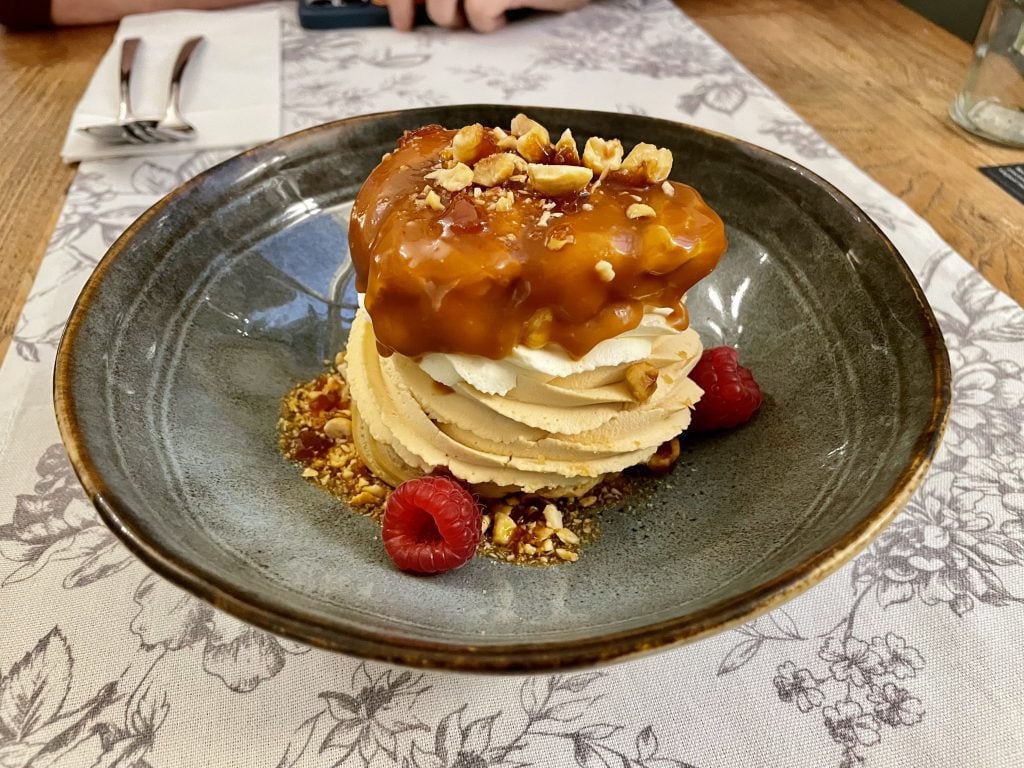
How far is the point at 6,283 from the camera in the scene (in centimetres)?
152

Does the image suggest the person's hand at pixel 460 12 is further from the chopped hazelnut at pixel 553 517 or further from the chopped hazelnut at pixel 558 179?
the chopped hazelnut at pixel 553 517

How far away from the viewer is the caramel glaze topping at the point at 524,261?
0.93 metres

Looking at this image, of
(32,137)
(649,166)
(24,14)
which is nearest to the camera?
(649,166)

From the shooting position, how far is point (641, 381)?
1067 millimetres

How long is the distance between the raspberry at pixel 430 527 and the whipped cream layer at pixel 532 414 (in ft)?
0.31

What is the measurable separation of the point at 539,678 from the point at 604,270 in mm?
497

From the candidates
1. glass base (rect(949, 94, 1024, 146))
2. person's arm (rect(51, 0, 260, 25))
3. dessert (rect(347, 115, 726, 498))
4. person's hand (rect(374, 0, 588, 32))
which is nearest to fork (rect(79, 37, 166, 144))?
person's arm (rect(51, 0, 260, 25))

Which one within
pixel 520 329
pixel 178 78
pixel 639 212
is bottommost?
pixel 178 78

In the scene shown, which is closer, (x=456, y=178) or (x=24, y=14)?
(x=456, y=178)

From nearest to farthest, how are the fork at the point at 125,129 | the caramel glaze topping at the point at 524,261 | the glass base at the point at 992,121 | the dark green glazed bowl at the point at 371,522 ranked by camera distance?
1. the dark green glazed bowl at the point at 371,522
2. the caramel glaze topping at the point at 524,261
3. the fork at the point at 125,129
4. the glass base at the point at 992,121

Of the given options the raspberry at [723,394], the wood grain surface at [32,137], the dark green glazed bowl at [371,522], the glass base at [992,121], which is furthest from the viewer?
the glass base at [992,121]

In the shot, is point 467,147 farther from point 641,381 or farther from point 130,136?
point 130,136

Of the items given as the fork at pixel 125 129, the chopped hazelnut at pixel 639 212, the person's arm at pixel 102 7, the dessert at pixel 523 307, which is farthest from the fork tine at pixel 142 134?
the chopped hazelnut at pixel 639 212

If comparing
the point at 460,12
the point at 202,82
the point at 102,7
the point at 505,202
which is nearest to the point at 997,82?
the point at 460,12
